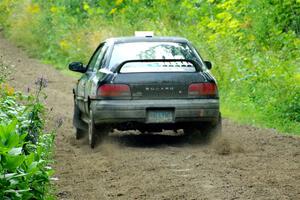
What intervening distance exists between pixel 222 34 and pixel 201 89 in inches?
420

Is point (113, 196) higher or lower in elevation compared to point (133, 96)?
lower

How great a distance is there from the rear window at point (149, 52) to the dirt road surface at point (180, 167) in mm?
1108

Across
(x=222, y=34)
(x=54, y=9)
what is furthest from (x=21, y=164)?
(x=54, y=9)

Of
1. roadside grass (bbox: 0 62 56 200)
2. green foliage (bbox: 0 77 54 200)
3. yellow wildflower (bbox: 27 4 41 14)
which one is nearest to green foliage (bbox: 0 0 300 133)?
yellow wildflower (bbox: 27 4 41 14)

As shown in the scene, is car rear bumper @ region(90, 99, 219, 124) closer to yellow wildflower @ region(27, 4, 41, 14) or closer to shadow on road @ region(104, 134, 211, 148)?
shadow on road @ region(104, 134, 211, 148)

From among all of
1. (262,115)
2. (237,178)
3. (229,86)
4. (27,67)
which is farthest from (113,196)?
(27,67)

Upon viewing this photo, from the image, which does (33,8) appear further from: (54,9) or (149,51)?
(149,51)

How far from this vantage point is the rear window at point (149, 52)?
40.9 feet

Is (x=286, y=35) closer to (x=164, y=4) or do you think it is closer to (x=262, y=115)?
(x=262, y=115)

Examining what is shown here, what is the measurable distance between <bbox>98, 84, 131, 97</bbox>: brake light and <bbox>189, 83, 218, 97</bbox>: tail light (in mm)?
838

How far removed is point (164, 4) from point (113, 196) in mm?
21240

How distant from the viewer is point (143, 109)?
12.1 meters

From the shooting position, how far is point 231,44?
22.1 m

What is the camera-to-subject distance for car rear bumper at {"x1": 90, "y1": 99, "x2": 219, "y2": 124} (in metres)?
12.1
